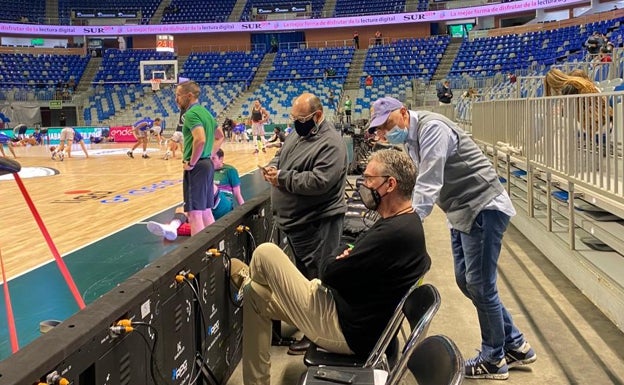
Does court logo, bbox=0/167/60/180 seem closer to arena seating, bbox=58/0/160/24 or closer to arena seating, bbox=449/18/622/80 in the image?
arena seating, bbox=449/18/622/80

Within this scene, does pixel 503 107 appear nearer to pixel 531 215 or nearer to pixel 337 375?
pixel 531 215

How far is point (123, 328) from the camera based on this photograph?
1.92 m

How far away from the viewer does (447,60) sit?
107 ft

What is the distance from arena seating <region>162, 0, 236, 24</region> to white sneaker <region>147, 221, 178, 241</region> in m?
35.9

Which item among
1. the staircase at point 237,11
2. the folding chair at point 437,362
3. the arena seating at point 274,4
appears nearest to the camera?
the folding chair at point 437,362

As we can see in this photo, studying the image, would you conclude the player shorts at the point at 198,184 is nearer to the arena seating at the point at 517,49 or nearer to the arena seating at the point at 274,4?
the arena seating at the point at 517,49

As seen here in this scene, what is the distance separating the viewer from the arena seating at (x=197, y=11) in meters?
40.7

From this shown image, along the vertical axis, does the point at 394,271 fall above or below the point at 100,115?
below

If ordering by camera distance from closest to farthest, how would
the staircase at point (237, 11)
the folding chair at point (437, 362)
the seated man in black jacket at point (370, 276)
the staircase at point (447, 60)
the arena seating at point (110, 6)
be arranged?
1. the folding chair at point (437, 362)
2. the seated man in black jacket at point (370, 276)
3. the staircase at point (447, 60)
4. the staircase at point (237, 11)
5. the arena seating at point (110, 6)

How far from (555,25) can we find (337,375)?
3194cm

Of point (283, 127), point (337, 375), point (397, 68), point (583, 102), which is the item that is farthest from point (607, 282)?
point (397, 68)

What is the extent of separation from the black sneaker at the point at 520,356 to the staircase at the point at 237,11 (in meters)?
39.1

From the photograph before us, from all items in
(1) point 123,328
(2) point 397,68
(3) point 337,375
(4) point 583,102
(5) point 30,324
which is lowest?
(5) point 30,324

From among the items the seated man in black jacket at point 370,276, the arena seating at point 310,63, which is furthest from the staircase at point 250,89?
the seated man in black jacket at point 370,276
